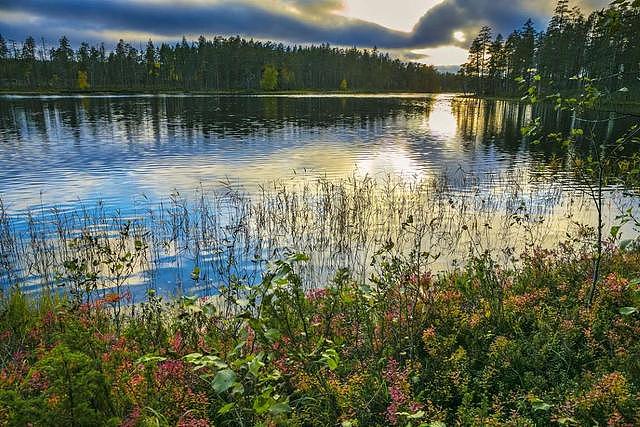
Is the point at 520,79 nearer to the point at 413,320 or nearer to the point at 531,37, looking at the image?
the point at 413,320

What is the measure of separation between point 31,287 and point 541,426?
35.5 feet

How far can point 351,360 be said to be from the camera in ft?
19.2

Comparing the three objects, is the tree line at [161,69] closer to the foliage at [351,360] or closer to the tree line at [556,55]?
the tree line at [556,55]

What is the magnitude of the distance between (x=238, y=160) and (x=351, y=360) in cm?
2274

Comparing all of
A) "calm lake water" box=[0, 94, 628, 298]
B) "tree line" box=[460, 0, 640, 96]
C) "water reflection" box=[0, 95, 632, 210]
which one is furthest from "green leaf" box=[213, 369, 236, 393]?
"tree line" box=[460, 0, 640, 96]

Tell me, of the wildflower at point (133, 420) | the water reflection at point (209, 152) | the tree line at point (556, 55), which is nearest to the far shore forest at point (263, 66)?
the tree line at point (556, 55)

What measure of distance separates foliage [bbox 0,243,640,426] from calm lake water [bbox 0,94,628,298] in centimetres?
333

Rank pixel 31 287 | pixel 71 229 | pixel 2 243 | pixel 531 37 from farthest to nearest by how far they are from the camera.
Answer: pixel 531 37 < pixel 71 229 < pixel 2 243 < pixel 31 287

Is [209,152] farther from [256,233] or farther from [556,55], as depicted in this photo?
[556,55]

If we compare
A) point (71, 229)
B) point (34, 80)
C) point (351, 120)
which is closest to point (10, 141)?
point (71, 229)

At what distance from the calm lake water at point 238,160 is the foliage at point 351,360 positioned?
10.9ft

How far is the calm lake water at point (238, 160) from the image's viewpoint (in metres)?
18.3

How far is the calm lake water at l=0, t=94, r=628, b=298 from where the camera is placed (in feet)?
59.9

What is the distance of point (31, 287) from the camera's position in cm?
1009
